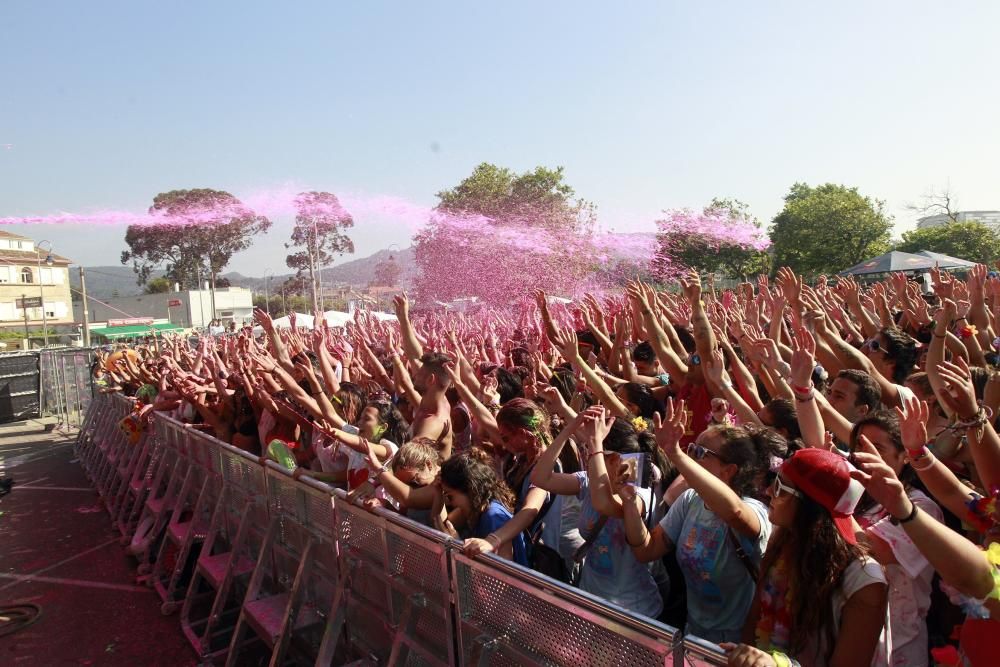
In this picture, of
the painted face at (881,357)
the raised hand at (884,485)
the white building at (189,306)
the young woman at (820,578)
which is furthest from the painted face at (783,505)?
the white building at (189,306)

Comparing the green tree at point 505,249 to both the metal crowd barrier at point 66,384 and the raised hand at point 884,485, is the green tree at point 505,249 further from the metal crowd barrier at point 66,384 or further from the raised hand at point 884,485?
the raised hand at point 884,485

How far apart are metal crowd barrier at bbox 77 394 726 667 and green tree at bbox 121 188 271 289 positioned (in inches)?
2030

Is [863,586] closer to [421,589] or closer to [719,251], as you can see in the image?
[421,589]

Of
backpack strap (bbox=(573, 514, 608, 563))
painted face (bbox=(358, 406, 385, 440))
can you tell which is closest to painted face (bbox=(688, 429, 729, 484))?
backpack strap (bbox=(573, 514, 608, 563))

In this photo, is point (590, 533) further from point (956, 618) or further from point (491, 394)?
point (491, 394)

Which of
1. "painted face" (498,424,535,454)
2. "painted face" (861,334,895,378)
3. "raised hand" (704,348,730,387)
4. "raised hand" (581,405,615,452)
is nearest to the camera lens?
"raised hand" (581,405,615,452)

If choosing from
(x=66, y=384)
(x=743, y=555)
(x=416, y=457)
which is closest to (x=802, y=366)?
(x=743, y=555)

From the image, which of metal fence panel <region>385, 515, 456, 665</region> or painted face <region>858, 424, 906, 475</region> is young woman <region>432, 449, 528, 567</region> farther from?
painted face <region>858, 424, 906, 475</region>

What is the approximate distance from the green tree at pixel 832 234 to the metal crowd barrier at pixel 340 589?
129 ft

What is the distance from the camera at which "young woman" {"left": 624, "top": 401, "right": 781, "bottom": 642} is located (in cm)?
241

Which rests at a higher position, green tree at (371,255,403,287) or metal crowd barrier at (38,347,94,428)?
green tree at (371,255,403,287)

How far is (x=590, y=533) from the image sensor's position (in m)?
2.82

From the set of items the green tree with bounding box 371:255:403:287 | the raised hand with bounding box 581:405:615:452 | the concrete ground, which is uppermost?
the green tree with bounding box 371:255:403:287

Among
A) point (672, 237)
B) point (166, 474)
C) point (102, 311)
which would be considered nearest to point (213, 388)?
point (166, 474)
